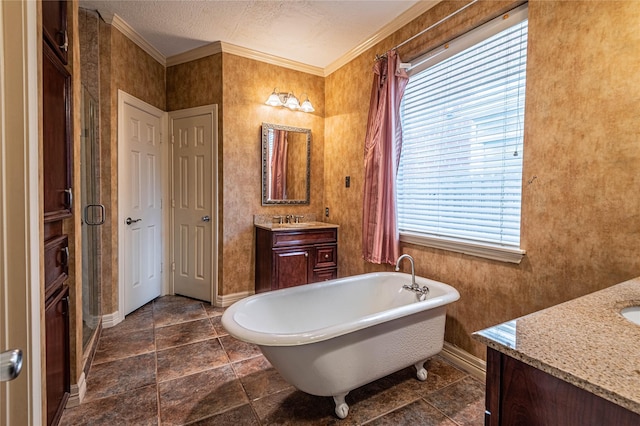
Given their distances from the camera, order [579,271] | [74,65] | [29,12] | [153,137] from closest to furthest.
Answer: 1. [29,12]
2. [579,271]
3. [74,65]
4. [153,137]

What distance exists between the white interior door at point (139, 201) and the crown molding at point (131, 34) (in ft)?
1.86

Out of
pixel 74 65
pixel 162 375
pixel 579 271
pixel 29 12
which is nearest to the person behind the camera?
pixel 29 12

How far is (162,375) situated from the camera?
6.90 ft

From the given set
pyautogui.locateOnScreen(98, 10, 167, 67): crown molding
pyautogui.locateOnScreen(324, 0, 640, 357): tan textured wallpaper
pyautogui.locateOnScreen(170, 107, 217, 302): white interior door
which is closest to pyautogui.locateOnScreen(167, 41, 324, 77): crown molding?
pyautogui.locateOnScreen(98, 10, 167, 67): crown molding

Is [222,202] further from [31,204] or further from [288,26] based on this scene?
[31,204]

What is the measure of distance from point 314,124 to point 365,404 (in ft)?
9.60

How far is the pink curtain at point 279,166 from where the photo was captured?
3541 mm

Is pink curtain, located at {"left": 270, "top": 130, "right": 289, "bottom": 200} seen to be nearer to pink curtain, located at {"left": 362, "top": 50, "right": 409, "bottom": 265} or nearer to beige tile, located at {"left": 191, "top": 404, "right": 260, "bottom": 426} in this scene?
pink curtain, located at {"left": 362, "top": 50, "right": 409, "bottom": 265}

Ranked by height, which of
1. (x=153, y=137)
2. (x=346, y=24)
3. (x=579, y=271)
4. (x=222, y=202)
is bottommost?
(x=579, y=271)

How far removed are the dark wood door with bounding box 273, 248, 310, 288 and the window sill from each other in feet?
3.58

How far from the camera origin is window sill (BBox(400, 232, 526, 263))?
1.85 m

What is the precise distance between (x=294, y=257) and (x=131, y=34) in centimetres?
Result: 266

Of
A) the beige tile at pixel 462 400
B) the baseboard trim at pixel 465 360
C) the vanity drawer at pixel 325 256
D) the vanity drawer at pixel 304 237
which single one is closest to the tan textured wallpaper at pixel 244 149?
the vanity drawer at pixel 304 237

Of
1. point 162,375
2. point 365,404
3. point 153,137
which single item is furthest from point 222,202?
point 365,404
